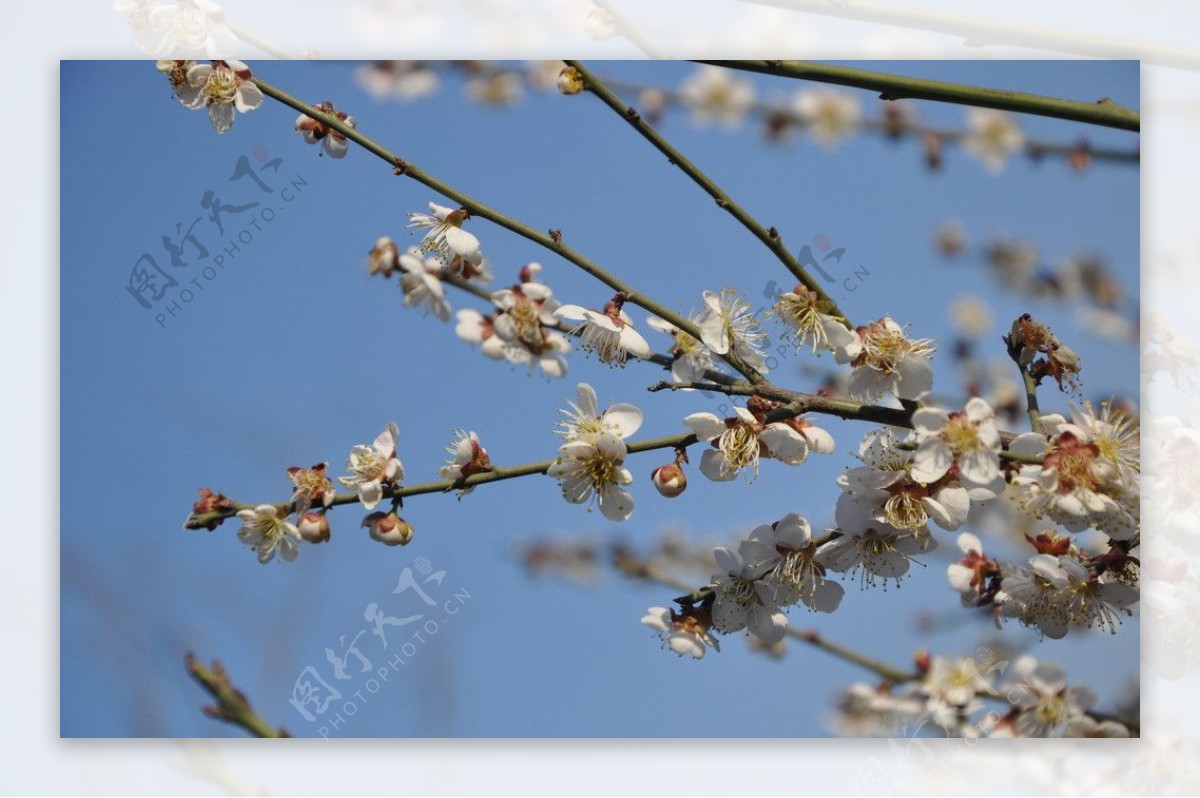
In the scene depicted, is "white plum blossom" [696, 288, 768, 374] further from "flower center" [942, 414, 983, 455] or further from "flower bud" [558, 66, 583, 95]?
"flower bud" [558, 66, 583, 95]

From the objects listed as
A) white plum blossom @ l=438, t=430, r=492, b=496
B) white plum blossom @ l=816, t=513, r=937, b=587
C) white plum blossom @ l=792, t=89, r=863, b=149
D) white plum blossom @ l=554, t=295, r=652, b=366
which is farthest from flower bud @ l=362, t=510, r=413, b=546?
white plum blossom @ l=792, t=89, r=863, b=149

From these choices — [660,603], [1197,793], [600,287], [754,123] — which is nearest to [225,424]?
[600,287]

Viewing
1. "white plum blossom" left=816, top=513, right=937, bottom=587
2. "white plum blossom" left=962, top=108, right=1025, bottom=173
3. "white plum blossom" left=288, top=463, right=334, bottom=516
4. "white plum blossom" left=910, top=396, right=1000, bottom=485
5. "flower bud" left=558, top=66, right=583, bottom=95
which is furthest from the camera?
"white plum blossom" left=962, top=108, right=1025, bottom=173

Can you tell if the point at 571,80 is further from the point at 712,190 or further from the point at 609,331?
the point at 609,331

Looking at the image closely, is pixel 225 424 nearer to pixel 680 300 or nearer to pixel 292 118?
pixel 292 118

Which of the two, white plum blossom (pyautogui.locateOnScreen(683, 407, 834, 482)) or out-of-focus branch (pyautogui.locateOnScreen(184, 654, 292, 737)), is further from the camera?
out-of-focus branch (pyautogui.locateOnScreen(184, 654, 292, 737))

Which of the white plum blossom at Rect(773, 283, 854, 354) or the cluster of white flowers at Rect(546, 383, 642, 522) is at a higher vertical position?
the white plum blossom at Rect(773, 283, 854, 354)

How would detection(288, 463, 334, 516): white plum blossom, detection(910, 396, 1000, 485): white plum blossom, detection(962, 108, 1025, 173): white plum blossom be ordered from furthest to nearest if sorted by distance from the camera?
detection(962, 108, 1025, 173): white plum blossom, detection(288, 463, 334, 516): white plum blossom, detection(910, 396, 1000, 485): white plum blossom

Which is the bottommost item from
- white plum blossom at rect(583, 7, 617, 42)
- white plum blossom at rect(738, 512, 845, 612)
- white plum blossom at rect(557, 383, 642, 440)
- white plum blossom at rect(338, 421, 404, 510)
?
white plum blossom at rect(738, 512, 845, 612)
